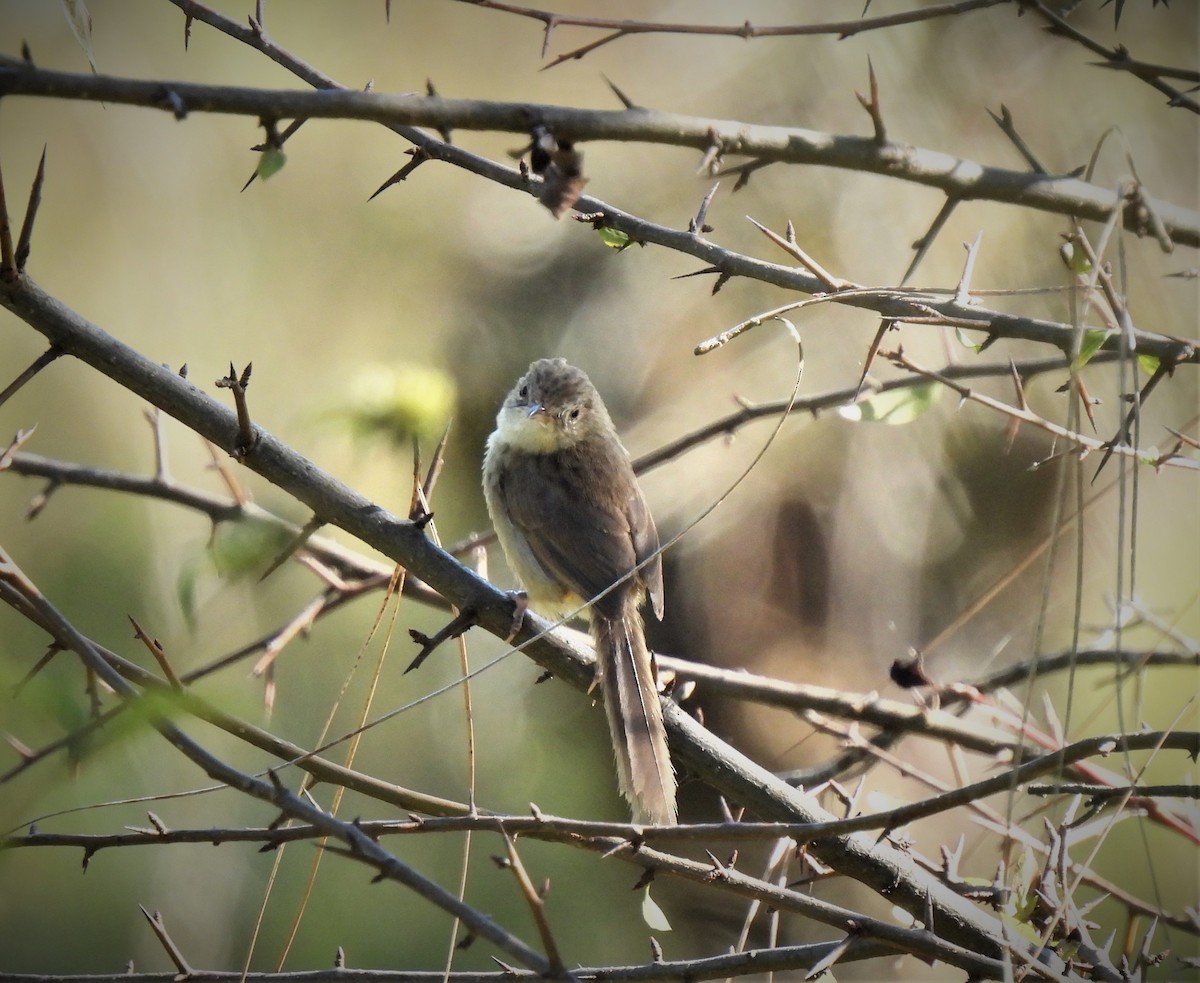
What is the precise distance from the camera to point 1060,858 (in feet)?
6.36

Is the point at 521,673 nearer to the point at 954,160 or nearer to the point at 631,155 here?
the point at 631,155

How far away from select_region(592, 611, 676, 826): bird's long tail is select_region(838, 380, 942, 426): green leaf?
0.85 m

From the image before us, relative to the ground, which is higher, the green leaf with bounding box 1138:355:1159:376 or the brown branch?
the brown branch

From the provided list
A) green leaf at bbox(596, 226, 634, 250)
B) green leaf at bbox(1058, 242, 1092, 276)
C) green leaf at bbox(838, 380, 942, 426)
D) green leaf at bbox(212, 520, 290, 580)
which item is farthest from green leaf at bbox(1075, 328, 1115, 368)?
green leaf at bbox(212, 520, 290, 580)

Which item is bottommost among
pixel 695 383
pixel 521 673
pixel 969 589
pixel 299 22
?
pixel 521 673

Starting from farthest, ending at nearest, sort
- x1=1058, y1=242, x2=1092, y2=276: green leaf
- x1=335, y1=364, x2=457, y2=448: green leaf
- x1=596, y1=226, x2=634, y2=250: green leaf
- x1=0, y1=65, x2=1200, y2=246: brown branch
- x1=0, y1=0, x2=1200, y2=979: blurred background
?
x1=0, y1=0, x2=1200, y2=979: blurred background → x1=335, y1=364, x2=457, y2=448: green leaf → x1=596, y1=226, x2=634, y2=250: green leaf → x1=1058, y1=242, x2=1092, y2=276: green leaf → x1=0, y1=65, x2=1200, y2=246: brown branch

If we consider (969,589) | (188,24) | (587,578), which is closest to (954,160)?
(188,24)

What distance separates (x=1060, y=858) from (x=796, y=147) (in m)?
1.40

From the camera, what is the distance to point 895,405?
2570 mm

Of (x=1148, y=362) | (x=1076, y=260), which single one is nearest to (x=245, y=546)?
(x=1076, y=260)

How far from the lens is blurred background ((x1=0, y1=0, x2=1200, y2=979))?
12.0 feet

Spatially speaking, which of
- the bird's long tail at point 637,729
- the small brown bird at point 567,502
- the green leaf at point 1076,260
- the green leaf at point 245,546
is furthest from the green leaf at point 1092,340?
the green leaf at point 245,546

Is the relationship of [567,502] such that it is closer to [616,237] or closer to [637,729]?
[637,729]

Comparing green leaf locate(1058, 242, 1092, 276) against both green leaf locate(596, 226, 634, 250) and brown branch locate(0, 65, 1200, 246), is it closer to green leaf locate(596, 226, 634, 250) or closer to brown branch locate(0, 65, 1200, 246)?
brown branch locate(0, 65, 1200, 246)
